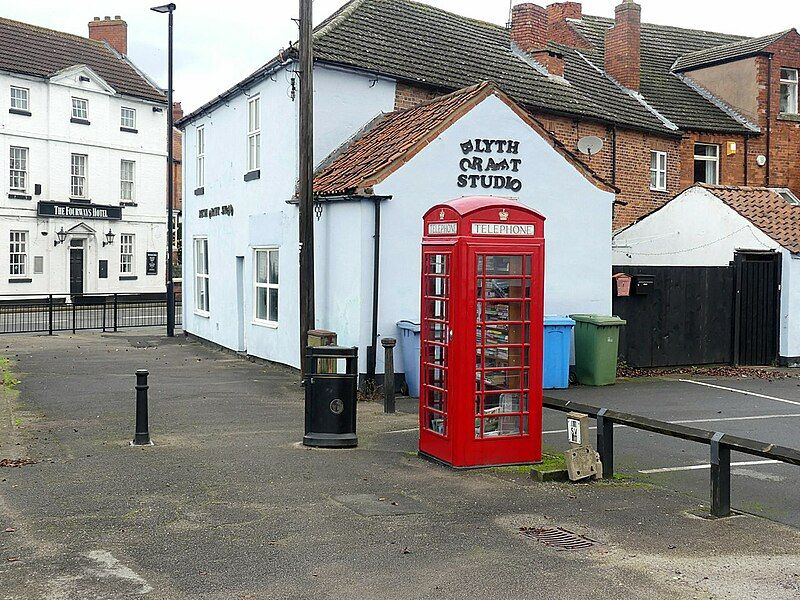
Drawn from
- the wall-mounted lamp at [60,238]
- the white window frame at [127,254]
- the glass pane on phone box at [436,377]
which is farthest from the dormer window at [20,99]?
the glass pane on phone box at [436,377]

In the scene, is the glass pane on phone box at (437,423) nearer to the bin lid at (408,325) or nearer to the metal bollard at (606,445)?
the metal bollard at (606,445)

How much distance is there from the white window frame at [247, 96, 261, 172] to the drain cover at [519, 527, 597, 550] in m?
13.3

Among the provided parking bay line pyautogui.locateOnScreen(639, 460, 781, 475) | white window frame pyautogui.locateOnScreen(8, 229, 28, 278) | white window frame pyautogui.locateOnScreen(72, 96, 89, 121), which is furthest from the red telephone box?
white window frame pyautogui.locateOnScreen(72, 96, 89, 121)

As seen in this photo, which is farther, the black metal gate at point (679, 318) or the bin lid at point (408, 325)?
the black metal gate at point (679, 318)

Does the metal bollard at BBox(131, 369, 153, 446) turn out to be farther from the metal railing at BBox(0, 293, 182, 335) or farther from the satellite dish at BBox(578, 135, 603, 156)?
the metal railing at BBox(0, 293, 182, 335)

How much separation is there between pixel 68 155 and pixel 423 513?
38841 mm

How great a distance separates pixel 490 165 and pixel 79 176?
32.2m

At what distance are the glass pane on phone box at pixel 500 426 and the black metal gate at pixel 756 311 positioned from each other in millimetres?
11282

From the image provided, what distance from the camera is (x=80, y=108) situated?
43.4 m

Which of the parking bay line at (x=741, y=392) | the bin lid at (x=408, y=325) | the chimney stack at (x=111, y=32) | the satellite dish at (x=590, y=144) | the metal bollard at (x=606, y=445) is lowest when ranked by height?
the parking bay line at (x=741, y=392)

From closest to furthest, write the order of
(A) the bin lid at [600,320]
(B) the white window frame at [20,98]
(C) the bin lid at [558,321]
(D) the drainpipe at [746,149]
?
(C) the bin lid at [558,321]
(A) the bin lid at [600,320]
(D) the drainpipe at [746,149]
(B) the white window frame at [20,98]

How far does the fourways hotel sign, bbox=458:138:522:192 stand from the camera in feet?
51.8

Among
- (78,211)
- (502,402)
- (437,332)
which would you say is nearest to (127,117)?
(78,211)

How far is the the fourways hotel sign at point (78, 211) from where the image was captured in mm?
41719
